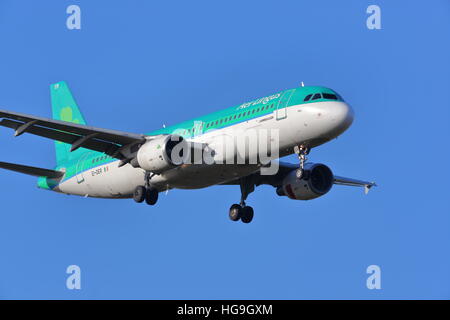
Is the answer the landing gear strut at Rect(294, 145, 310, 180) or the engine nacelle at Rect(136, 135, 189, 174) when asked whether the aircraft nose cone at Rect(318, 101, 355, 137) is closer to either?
the landing gear strut at Rect(294, 145, 310, 180)

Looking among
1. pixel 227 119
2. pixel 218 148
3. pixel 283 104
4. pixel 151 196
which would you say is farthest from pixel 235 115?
pixel 151 196

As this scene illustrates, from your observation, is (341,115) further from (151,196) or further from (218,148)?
(151,196)

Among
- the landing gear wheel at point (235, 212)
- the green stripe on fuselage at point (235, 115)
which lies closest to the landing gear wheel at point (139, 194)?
the green stripe on fuselage at point (235, 115)

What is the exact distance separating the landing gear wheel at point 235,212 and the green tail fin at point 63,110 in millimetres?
11516

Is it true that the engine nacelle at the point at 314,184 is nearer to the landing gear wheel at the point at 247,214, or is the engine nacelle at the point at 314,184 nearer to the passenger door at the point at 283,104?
the landing gear wheel at the point at 247,214

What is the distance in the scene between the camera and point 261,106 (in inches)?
1793

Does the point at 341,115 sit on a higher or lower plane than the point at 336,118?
higher

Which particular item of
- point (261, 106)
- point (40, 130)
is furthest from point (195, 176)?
point (40, 130)

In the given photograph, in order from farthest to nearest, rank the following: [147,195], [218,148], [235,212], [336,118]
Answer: [235,212], [147,195], [218,148], [336,118]

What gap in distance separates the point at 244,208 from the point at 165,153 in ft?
29.3

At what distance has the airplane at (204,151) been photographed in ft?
145

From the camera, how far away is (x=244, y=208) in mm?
53562

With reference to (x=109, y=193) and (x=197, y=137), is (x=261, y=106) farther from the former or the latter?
(x=109, y=193)

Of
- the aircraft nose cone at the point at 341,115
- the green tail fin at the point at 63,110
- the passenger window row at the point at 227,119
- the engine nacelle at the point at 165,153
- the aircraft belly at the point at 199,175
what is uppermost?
the green tail fin at the point at 63,110
